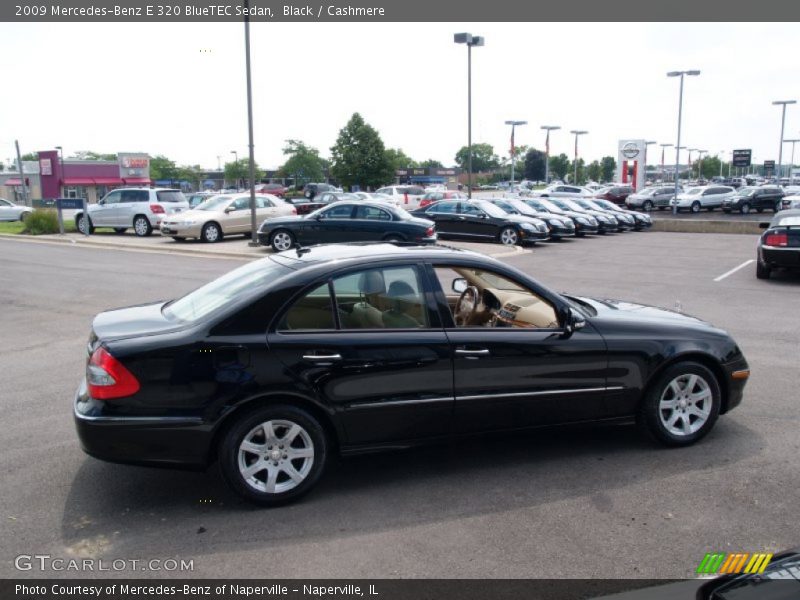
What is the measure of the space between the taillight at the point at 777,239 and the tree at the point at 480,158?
141 meters

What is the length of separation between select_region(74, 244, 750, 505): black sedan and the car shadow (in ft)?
0.74

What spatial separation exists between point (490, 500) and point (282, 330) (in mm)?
1679

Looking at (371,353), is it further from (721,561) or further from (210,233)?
(210,233)

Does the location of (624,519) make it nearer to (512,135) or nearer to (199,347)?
(199,347)

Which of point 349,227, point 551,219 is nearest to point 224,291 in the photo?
point 349,227

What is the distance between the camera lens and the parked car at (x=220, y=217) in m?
23.3

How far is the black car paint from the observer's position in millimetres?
4375

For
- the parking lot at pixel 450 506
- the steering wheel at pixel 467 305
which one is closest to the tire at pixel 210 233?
the parking lot at pixel 450 506

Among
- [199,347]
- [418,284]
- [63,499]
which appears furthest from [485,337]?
[63,499]

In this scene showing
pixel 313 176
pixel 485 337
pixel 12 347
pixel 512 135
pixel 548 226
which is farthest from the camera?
pixel 313 176

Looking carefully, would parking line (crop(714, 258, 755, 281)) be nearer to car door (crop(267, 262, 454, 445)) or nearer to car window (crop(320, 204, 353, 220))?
car window (crop(320, 204, 353, 220))

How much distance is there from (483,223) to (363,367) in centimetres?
1996

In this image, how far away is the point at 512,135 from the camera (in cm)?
6234

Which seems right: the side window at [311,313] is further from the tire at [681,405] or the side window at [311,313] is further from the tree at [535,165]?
the tree at [535,165]
